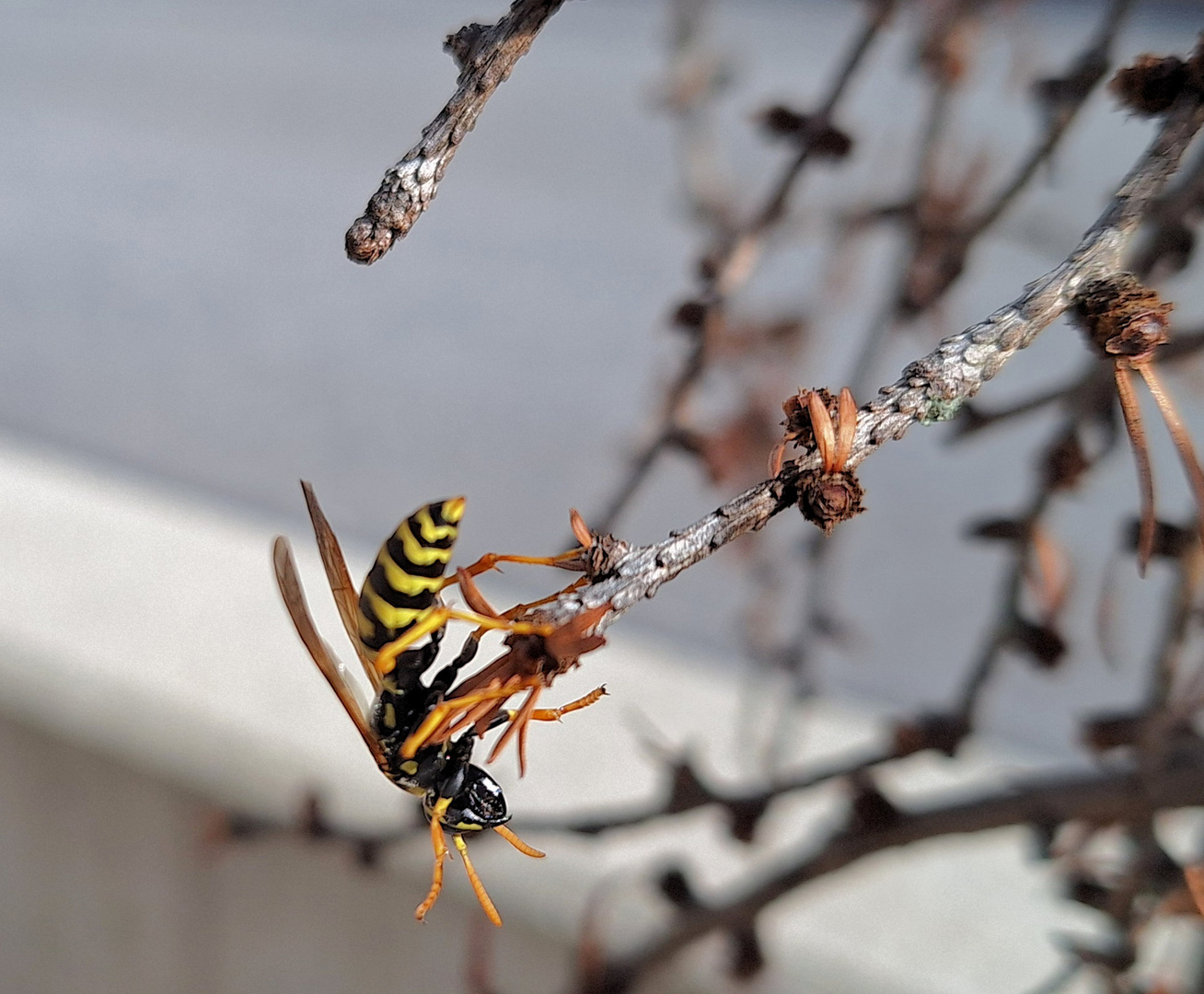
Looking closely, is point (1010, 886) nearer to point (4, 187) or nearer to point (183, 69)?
point (183, 69)

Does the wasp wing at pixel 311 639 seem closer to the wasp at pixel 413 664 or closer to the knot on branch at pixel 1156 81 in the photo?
the wasp at pixel 413 664

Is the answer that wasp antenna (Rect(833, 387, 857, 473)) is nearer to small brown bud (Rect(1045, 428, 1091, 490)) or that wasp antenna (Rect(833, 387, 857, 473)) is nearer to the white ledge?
small brown bud (Rect(1045, 428, 1091, 490))

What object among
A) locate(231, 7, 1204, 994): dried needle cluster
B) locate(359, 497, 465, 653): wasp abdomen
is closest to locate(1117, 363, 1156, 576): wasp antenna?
locate(231, 7, 1204, 994): dried needle cluster

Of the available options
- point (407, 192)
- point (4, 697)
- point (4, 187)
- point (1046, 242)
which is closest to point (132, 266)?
point (4, 187)

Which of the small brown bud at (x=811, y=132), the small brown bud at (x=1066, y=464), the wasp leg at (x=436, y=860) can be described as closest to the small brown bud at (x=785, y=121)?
the small brown bud at (x=811, y=132)

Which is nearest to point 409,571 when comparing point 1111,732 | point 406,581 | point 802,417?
point 406,581
